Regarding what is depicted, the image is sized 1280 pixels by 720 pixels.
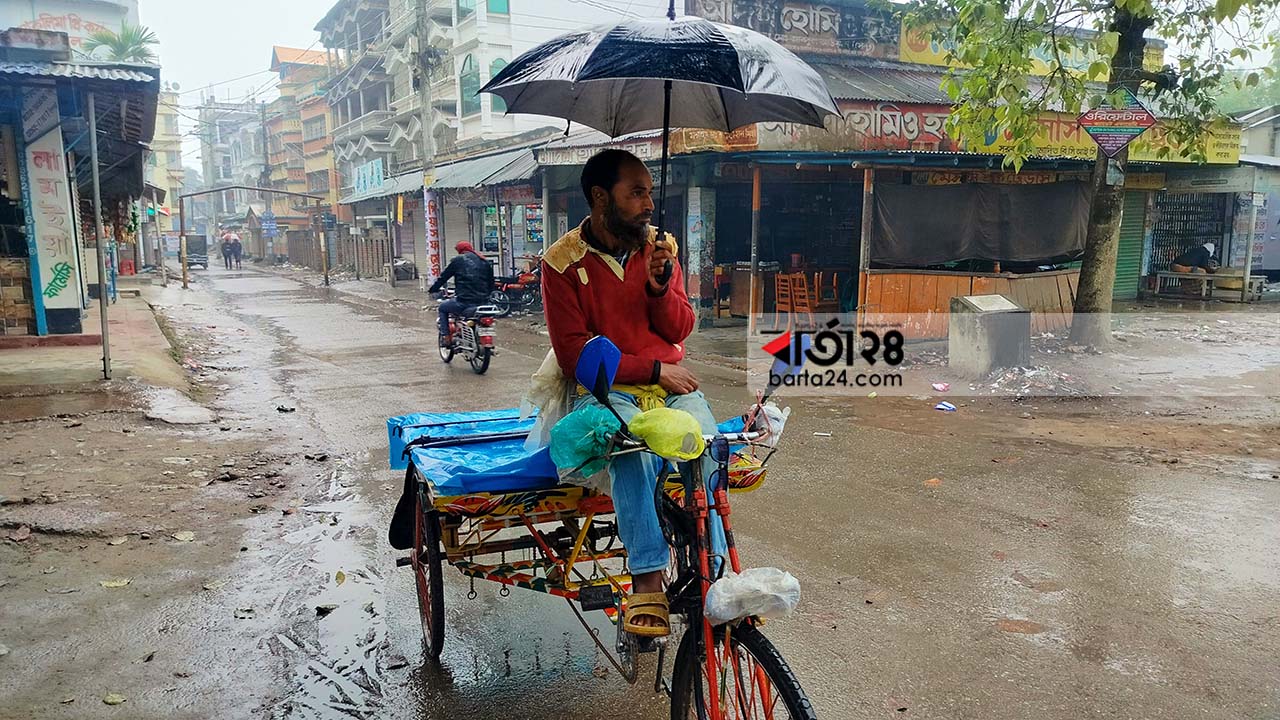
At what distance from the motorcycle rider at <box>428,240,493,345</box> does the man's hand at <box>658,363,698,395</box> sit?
916cm

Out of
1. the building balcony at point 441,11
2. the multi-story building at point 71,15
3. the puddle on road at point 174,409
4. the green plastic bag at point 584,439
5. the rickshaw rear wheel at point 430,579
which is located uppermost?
the multi-story building at point 71,15

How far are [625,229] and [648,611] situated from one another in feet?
4.58

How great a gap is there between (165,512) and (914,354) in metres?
9.95

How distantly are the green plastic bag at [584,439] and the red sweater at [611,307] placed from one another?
33 cm

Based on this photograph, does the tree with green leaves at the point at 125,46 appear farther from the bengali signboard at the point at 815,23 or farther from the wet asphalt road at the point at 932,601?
the wet asphalt road at the point at 932,601

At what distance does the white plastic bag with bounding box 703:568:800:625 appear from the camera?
2396 mm

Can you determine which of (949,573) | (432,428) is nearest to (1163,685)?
(949,573)

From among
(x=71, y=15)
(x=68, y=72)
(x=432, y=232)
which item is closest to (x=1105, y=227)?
(x=68, y=72)

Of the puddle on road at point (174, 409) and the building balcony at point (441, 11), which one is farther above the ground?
the building balcony at point (441, 11)

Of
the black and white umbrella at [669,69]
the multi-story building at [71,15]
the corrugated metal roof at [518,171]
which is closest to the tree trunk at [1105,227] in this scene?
the black and white umbrella at [669,69]

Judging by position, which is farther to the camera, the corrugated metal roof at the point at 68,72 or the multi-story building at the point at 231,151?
the multi-story building at the point at 231,151

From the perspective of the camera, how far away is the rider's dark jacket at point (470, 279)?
1220 centimetres

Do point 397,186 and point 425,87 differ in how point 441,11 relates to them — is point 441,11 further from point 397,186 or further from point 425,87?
point 425,87

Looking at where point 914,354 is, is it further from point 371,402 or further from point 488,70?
point 488,70
